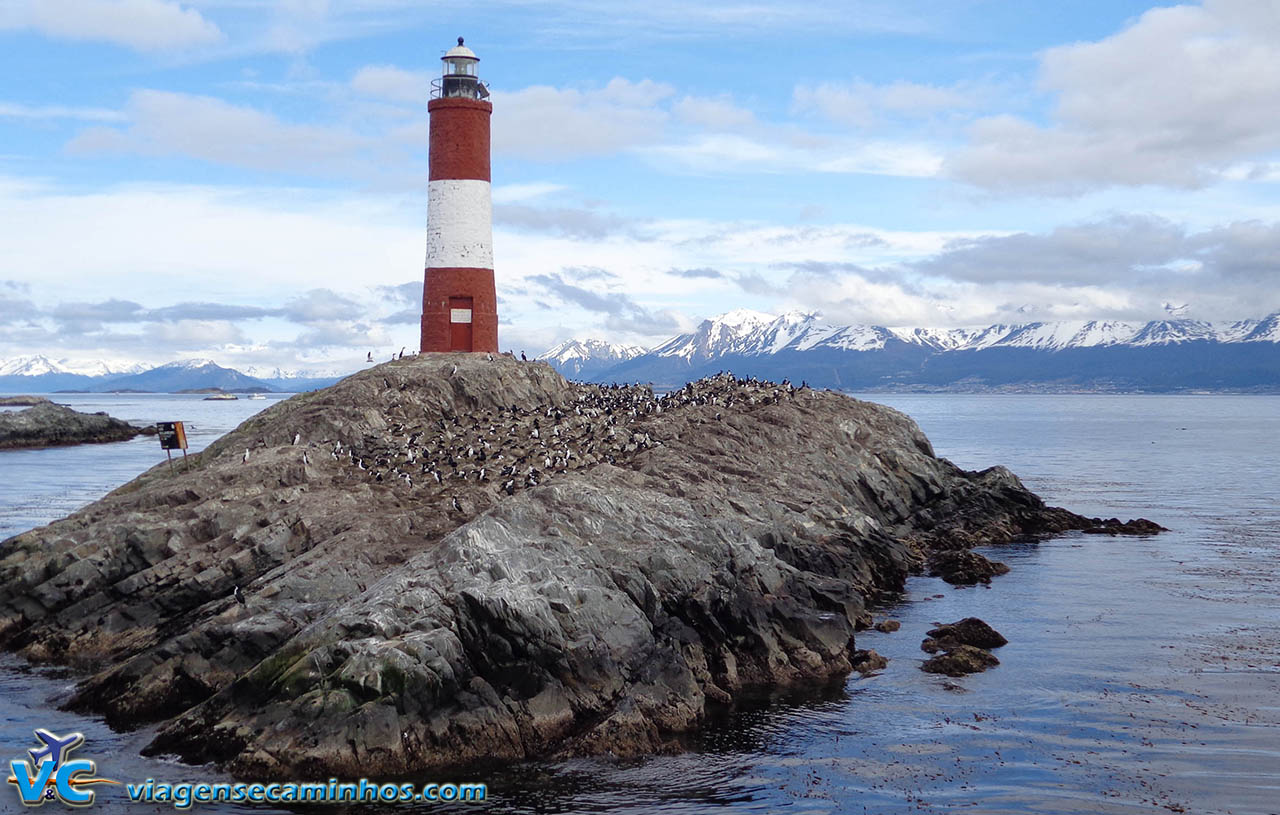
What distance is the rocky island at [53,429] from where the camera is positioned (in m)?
96.1

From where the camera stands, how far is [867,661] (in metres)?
25.7

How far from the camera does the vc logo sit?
18344 millimetres

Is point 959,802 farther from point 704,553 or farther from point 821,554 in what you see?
point 821,554

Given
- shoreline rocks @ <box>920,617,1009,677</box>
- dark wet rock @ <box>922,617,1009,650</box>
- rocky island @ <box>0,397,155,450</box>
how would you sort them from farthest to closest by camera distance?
rocky island @ <box>0,397,155,450</box>, dark wet rock @ <box>922,617,1009,650</box>, shoreline rocks @ <box>920,617,1009,677</box>

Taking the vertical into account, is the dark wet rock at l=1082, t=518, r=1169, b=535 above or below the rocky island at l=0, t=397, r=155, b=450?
below

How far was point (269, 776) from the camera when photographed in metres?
18.3

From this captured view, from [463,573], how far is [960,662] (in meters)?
11.8

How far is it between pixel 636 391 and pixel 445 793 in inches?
1243

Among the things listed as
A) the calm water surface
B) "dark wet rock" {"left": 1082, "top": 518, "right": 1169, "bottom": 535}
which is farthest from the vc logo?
"dark wet rock" {"left": 1082, "top": 518, "right": 1169, "bottom": 535}

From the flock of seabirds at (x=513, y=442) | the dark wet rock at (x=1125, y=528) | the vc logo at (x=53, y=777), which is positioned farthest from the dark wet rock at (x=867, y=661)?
the dark wet rock at (x=1125, y=528)

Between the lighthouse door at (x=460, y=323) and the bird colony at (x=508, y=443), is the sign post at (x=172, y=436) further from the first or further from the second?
the lighthouse door at (x=460, y=323)

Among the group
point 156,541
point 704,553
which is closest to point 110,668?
point 156,541

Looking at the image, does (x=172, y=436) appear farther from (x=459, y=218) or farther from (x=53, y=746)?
(x=53, y=746)

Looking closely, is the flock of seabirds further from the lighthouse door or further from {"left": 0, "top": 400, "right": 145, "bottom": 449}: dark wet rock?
{"left": 0, "top": 400, "right": 145, "bottom": 449}: dark wet rock
